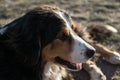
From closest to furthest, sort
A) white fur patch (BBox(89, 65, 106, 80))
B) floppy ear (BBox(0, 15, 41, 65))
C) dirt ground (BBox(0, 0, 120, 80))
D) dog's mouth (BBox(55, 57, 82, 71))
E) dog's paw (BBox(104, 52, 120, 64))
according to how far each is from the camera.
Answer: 1. floppy ear (BBox(0, 15, 41, 65))
2. dog's mouth (BBox(55, 57, 82, 71))
3. white fur patch (BBox(89, 65, 106, 80))
4. dog's paw (BBox(104, 52, 120, 64))
5. dirt ground (BBox(0, 0, 120, 80))

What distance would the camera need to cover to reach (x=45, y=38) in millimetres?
5852

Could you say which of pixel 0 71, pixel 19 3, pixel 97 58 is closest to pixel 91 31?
pixel 97 58

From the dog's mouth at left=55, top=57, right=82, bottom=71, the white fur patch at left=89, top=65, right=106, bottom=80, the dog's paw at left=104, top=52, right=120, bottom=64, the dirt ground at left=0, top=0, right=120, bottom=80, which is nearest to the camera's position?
the dog's mouth at left=55, top=57, right=82, bottom=71

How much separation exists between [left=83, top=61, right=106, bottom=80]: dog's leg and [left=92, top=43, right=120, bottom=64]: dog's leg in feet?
1.45

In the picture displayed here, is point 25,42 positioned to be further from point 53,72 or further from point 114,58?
point 114,58

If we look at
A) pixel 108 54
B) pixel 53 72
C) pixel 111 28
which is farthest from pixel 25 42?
pixel 111 28

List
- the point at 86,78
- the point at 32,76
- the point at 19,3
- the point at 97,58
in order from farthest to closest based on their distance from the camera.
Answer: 1. the point at 19,3
2. the point at 97,58
3. the point at 86,78
4. the point at 32,76

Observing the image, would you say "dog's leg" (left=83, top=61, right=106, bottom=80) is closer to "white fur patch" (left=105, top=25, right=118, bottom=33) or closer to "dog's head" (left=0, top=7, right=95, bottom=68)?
"dog's head" (left=0, top=7, right=95, bottom=68)

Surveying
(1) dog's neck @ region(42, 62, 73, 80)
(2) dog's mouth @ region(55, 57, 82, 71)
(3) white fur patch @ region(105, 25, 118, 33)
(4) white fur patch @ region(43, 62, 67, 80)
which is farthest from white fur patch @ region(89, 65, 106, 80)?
(3) white fur patch @ region(105, 25, 118, 33)

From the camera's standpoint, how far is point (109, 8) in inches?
457

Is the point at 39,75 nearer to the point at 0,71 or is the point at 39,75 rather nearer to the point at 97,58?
the point at 0,71

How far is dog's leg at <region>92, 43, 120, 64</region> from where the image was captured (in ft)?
26.7

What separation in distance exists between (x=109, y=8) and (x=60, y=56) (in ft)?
19.1

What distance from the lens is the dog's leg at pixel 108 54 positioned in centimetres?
813
